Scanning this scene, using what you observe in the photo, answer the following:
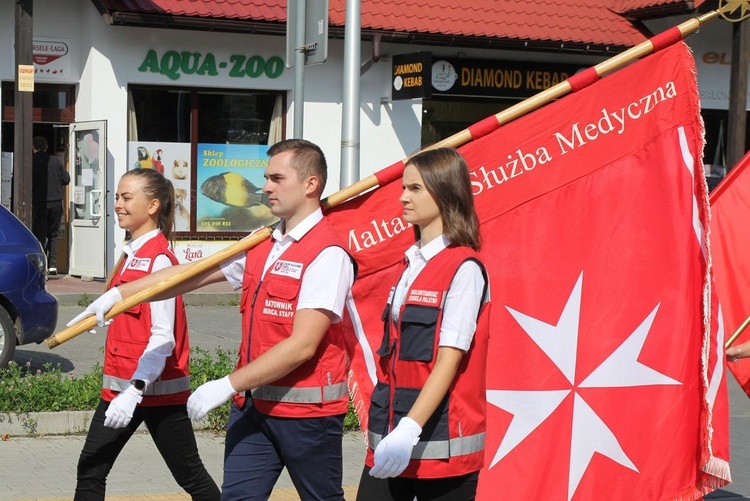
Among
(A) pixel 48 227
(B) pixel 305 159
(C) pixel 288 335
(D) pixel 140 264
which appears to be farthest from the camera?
(A) pixel 48 227

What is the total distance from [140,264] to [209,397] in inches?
50.7

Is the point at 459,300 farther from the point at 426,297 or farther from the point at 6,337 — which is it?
the point at 6,337

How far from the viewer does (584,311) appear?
198 inches

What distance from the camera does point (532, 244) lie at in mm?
5086

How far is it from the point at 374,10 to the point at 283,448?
15706 millimetres

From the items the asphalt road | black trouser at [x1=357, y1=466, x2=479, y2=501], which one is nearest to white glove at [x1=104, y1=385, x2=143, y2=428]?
black trouser at [x1=357, y1=466, x2=479, y2=501]

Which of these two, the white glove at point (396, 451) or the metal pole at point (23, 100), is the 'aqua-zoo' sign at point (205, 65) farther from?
the white glove at point (396, 451)

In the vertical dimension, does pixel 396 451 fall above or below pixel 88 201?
below

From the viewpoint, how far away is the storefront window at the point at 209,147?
18.4 metres

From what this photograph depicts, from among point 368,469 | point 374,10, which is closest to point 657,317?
point 368,469

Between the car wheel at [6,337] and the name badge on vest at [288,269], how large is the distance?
6129 millimetres

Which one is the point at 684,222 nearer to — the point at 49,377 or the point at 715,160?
the point at 49,377

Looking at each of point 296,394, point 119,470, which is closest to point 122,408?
point 296,394

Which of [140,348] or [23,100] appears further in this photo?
[23,100]
